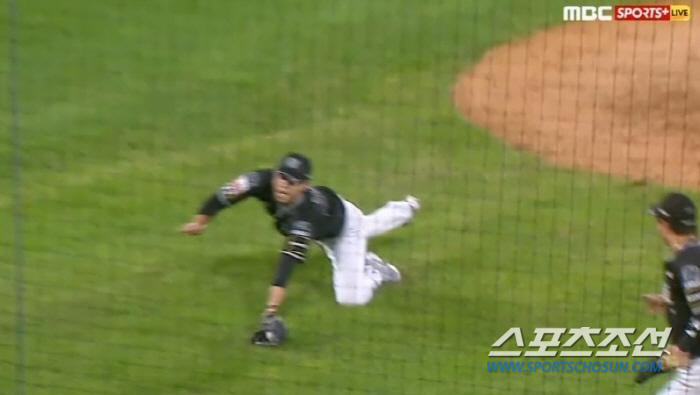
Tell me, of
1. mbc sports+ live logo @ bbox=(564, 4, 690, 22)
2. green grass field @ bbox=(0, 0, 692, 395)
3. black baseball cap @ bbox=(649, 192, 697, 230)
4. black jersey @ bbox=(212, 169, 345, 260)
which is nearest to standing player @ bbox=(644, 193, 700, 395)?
black baseball cap @ bbox=(649, 192, 697, 230)

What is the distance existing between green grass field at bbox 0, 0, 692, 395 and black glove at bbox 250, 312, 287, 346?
0.07 metres

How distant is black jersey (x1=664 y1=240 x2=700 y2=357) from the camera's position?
4.11 m

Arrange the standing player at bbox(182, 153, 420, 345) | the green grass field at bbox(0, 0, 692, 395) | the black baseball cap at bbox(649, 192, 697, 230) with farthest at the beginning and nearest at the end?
the standing player at bbox(182, 153, 420, 345) < the green grass field at bbox(0, 0, 692, 395) < the black baseball cap at bbox(649, 192, 697, 230)

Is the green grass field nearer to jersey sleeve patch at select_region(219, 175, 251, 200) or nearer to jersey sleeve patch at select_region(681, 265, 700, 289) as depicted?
jersey sleeve patch at select_region(219, 175, 251, 200)

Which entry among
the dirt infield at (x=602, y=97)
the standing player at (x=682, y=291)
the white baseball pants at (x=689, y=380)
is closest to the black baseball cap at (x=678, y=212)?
the standing player at (x=682, y=291)

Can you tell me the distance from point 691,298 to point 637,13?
21.0ft

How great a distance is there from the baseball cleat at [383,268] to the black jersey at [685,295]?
2343 millimetres

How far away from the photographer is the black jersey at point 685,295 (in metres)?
4.11

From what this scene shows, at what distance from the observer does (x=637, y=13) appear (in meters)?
10.0

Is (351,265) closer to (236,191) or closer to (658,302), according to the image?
(236,191)

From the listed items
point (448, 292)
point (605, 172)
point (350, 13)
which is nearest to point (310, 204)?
point (448, 292)

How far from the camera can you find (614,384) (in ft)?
17.4

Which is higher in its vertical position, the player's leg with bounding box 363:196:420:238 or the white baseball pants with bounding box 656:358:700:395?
the player's leg with bounding box 363:196:420:238

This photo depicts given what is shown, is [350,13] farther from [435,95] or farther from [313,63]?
[435,95]
